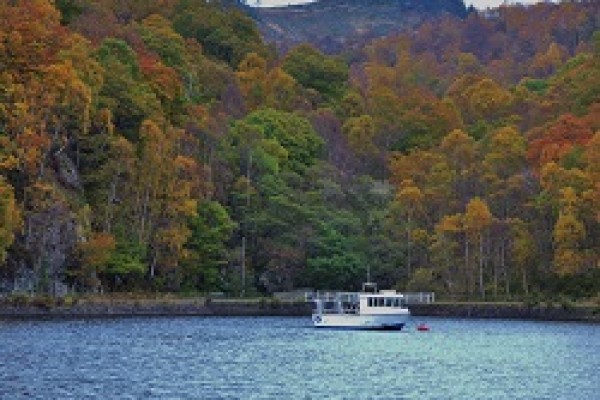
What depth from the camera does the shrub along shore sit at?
8869 cm

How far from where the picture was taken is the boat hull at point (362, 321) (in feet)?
298

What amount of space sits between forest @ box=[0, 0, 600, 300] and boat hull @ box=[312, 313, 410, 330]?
16678 millimetres

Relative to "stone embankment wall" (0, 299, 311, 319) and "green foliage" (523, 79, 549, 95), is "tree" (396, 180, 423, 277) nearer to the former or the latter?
"stone embankment wall" (0, 299, 311, 319)

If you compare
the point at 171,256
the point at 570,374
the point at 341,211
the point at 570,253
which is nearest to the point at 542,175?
the point at 570,253

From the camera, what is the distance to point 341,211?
399 feet

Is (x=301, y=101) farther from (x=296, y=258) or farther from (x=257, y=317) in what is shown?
(x=257, y=317)

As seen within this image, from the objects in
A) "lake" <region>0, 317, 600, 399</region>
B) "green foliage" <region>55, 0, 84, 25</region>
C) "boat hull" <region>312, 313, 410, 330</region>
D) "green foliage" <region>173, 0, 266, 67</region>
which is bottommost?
"lake" <region>0, 317, 600, 399</region>

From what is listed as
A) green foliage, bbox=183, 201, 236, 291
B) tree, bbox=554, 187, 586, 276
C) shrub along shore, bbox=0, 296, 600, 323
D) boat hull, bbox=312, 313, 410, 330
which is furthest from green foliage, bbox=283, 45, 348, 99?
boat hull, bbox=312, 313, 410, 330

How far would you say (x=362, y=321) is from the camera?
92000 mm

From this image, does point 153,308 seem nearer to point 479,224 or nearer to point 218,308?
point 218,308

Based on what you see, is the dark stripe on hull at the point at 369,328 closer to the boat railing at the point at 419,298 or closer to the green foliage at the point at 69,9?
the boat railing at the point at 419,298

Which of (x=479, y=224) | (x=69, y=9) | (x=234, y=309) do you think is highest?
(x=69, y=9)

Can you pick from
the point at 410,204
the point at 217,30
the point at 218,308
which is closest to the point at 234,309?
the point at 218,308

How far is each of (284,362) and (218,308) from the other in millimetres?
46374
